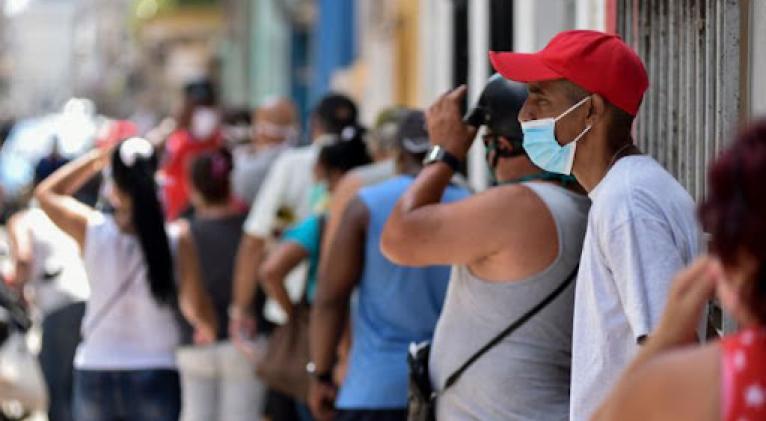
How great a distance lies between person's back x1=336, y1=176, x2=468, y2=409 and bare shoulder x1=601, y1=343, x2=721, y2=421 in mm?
3137

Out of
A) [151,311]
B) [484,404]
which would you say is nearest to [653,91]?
[484,404]

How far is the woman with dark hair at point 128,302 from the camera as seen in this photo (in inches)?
246

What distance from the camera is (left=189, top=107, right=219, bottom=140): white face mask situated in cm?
1077

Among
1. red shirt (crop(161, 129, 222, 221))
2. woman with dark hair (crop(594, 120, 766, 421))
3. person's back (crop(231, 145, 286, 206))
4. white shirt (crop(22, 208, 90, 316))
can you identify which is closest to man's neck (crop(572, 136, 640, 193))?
woman with dark hair (crop(594, 120, 766, 421))

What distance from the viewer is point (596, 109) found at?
12.0 ft

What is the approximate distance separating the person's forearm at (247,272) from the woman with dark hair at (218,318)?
0.43 feet

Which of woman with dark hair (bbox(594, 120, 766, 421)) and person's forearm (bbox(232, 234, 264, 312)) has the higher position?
woman with dark hair (bbox(594, 120, 766, 421))

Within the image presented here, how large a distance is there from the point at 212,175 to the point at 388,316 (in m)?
2.43

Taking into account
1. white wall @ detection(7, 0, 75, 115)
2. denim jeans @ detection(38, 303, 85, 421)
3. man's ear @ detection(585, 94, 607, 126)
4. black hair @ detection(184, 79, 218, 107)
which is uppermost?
man's ear @ detection(585, 94, 607, 126)

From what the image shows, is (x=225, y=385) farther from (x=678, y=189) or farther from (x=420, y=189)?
(x=678, y=189)

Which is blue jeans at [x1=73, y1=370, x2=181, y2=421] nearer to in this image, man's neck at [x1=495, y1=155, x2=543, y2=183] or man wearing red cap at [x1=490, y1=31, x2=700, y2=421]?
Result: man's neck at [x1=495, y1=155, x2=543, y2=183]

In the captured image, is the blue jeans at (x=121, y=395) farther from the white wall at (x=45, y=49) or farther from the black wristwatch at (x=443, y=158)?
the white wall at (x=45, y=49)

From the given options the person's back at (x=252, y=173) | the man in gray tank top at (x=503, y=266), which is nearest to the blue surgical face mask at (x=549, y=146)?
the man in gray tank top at (x=503, y=266)

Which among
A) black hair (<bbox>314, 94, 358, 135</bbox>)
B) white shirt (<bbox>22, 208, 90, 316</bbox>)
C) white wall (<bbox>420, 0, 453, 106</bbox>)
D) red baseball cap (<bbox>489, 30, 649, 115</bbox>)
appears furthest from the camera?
white wall (<bbox>420, 0, 453, 106</bbox>)
